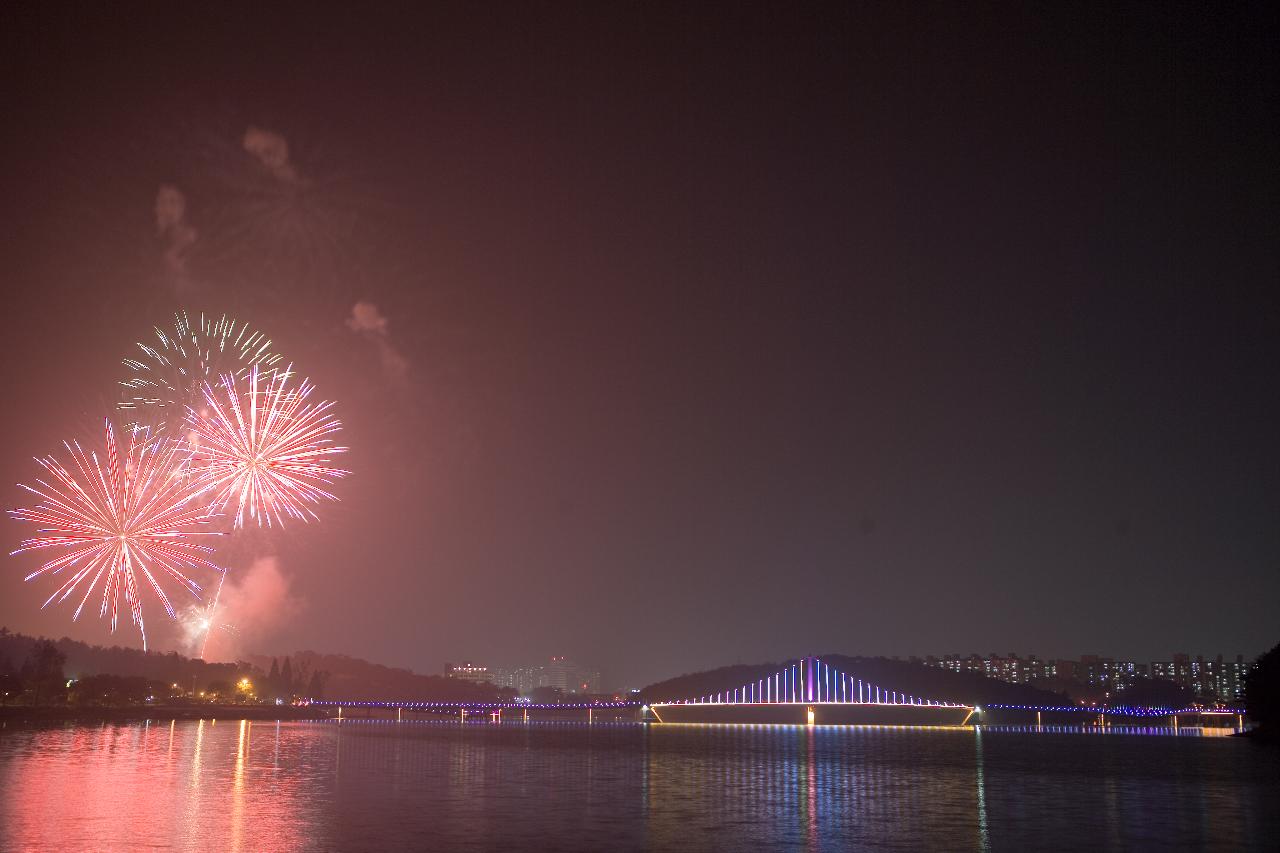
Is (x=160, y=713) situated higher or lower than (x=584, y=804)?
lower

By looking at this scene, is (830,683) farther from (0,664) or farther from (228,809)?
(228,809)

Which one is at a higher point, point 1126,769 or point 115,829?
point 115,829

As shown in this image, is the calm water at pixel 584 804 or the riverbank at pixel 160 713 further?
the riverbank at pixel 160 713

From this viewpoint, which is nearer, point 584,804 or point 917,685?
point 584,804

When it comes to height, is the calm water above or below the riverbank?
above

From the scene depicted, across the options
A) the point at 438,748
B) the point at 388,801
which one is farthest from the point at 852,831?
the point at 438,748
